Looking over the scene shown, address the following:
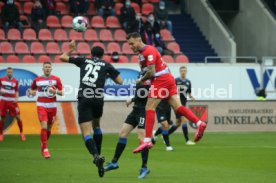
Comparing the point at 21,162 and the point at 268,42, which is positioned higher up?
the point at 268,42

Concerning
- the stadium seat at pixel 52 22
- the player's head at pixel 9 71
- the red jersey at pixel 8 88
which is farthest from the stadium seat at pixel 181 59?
the player's head at pixel 9 71

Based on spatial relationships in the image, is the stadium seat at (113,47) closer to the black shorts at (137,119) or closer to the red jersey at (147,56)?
the black shorts at (137,119)

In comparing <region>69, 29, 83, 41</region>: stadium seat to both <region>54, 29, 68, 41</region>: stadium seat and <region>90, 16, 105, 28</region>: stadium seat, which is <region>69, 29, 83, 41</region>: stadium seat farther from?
<region>90, 16, 105, 28</region>: stadium seat

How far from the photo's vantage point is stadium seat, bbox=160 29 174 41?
110ft

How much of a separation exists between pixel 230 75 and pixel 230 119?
11.3ft

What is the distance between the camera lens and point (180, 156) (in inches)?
700

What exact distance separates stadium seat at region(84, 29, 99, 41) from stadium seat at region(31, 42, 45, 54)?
2.22 m

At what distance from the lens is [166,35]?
33.5 meters

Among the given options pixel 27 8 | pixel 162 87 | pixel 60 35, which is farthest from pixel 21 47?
pixel 162 87

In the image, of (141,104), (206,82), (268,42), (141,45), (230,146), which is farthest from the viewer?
(268,42)

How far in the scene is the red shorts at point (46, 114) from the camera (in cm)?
1792

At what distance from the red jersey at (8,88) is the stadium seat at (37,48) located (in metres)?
5.99

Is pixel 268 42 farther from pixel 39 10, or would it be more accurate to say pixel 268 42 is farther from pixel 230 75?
pixel 39 10

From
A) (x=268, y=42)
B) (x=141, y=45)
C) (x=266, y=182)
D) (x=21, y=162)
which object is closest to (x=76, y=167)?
(x=21, y=162)
